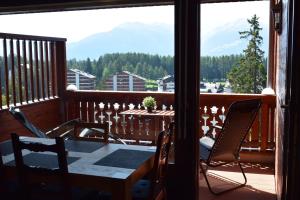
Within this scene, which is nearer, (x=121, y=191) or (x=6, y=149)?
(x=121, y=191)

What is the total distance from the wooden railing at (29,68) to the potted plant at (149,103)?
1774 millimetres

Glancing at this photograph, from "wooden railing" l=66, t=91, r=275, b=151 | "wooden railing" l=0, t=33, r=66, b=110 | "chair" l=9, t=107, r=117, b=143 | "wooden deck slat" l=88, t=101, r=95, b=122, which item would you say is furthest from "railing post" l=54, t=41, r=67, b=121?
"chair" l=9, t=107, r=117, b=143

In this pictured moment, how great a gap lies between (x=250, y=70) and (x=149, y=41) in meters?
1.70

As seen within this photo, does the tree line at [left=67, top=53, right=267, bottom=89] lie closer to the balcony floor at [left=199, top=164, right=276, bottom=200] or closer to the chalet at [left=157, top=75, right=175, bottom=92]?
the chalet at [left=157, top=75, right=175, bottom=92]

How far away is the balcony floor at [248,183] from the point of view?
3.73m

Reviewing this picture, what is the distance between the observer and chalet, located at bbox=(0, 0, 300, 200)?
2266 mm

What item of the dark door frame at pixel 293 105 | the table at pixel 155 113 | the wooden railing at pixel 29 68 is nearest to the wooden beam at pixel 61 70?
the wooden railing at pixel 29 68

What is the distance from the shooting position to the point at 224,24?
17.4 feet

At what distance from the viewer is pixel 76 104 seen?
608 centimetres

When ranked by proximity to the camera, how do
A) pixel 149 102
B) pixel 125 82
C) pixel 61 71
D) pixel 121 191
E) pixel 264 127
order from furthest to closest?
pixel 61 71
pixel 125 82
pixel 149 102
pixel 264 127
pixel 121 191

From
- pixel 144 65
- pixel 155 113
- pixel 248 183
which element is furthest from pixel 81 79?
pixel 248 183

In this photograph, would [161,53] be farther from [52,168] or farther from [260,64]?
[52,168]

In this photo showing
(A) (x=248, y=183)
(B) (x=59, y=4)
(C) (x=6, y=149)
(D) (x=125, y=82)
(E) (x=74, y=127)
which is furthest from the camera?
(D) (x=125, y=82)

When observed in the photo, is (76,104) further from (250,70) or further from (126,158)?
(126,158)
